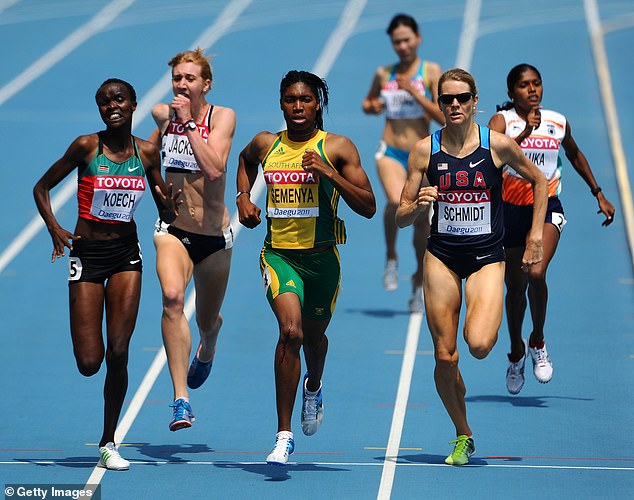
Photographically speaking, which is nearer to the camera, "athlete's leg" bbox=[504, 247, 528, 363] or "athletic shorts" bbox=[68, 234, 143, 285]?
"athletic shorts" bbox=[68, 234, 143, 285]

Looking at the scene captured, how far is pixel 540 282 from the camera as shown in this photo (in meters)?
10.7

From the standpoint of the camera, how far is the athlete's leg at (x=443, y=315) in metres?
8.87

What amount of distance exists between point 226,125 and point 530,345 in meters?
2.77

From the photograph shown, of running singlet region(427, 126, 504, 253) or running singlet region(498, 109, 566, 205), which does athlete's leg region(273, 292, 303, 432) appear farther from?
running singlet region(498, 109, 566, 205)

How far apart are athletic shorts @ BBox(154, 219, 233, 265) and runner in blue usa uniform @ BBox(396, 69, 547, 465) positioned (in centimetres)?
149

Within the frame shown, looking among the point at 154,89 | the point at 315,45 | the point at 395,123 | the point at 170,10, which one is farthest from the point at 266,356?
the point at 170,10

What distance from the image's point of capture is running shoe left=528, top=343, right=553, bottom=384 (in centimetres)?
1077

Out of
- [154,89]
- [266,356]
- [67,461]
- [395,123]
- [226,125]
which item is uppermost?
[154,89]

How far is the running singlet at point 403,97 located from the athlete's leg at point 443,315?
5.55 metres

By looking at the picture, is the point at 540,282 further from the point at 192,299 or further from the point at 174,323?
the point at 192,299

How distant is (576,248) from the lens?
1614 cm

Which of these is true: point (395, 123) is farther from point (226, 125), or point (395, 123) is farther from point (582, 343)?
point (226, 125)

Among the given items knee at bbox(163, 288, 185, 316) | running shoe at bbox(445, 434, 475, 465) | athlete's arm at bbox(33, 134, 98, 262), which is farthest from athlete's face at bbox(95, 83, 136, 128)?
running shoe at bbox(445, 434, 475, 465)

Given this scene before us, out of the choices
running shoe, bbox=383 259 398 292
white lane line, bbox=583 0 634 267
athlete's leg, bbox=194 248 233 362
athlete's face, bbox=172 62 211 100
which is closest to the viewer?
athlete's face, bbox=172 62 211 100
